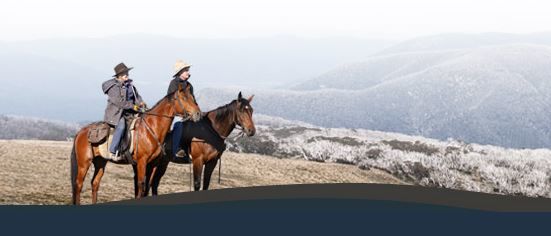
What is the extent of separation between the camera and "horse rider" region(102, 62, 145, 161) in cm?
1437

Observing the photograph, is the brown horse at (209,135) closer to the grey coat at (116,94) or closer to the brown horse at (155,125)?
the brown horse at (155,125)

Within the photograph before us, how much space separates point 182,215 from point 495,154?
2677 cm

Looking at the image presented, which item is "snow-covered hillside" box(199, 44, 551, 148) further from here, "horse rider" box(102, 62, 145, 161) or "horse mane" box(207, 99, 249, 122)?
"horse rider" box(102, 62, 145, 161)

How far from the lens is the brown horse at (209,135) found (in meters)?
15.7

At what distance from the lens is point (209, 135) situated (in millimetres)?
15977

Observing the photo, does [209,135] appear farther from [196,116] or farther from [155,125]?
[196,116]

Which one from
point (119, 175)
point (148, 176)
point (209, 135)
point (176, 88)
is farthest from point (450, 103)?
point (176, 88)

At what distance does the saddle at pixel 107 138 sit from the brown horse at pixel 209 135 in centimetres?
126

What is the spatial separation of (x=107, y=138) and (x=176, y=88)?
147cm

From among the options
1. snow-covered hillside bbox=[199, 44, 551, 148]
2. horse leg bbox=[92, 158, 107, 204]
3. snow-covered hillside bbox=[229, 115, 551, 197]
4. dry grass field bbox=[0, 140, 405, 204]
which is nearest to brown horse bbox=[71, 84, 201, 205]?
horse leg bbox=[92, 158, 107, 204]

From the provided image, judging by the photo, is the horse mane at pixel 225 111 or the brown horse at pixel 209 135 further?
the horse mane at pixel 225 111

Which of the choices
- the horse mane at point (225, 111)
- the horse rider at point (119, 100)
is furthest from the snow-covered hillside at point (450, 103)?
the horse rider at point (119, 100)

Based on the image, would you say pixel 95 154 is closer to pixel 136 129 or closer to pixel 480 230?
pixel 136 129

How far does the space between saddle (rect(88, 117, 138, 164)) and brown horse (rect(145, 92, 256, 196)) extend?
4.14 ft
